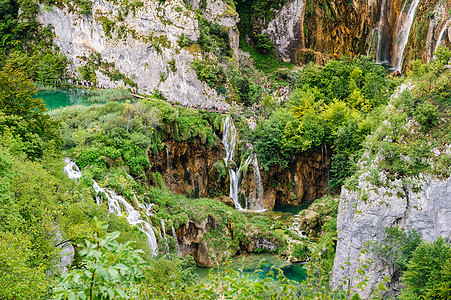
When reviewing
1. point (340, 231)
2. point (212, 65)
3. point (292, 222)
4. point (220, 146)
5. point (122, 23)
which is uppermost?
point (122, 23)

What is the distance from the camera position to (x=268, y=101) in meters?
32.8

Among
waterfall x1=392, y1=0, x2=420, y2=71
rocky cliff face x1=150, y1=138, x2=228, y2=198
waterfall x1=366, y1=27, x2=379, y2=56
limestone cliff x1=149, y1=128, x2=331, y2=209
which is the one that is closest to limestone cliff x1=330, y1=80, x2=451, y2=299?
limestone cliff x1=149, y1=128, x2=331, y2=209

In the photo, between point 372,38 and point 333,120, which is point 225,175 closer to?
point 333,120

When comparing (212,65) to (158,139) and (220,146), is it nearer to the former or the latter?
(220,146)

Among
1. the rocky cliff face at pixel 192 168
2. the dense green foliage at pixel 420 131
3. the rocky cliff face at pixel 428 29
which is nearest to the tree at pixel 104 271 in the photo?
the dense green foliage at pixel 420 131

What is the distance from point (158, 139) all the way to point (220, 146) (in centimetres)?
678

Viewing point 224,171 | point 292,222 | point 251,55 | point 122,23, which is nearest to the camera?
point 292,222

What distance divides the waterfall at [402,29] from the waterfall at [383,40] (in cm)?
181

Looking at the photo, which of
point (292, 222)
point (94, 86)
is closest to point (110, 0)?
point (94, 86)

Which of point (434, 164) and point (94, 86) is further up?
point (94, 86)

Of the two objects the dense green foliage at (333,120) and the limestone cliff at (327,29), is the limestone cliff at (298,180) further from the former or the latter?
the limestone cliff at (327,29)

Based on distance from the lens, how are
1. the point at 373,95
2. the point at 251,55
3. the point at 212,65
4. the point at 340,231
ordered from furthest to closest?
the point at 251,55 → the point at 212,65 → the point at 373,95 → the point at 340,231

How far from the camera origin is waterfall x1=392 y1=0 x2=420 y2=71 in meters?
37.4

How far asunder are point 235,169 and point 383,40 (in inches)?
1043
